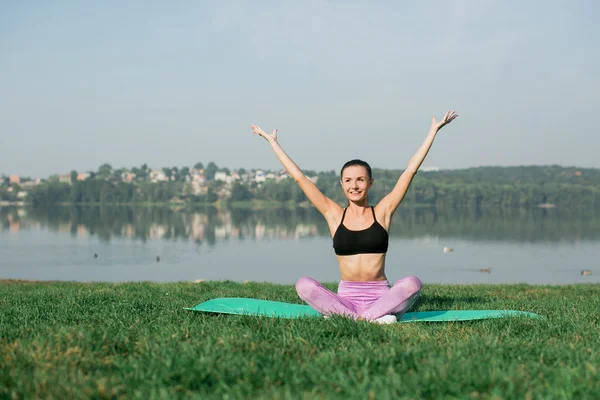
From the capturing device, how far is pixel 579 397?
311cm

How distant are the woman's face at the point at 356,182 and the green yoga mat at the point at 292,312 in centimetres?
111

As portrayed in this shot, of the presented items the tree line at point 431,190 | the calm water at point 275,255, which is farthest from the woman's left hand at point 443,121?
the tree line at point 431,190

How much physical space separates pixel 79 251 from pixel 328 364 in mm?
44516

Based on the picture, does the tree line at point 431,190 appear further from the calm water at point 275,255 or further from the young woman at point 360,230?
the young woman at point 360,230

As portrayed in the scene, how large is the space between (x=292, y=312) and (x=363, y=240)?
91 centimetres

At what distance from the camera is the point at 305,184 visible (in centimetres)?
611

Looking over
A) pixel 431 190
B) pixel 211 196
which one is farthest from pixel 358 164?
pixel 211 196

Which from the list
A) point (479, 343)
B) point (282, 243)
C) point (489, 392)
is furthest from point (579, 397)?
point (282, 243)

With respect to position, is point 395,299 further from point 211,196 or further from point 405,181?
point 211,196

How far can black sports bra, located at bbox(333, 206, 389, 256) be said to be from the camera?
6.06m

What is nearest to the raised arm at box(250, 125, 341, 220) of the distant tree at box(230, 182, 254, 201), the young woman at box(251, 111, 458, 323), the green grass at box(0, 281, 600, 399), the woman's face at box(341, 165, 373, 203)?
the young woman at box(251, 111, 458, 323)

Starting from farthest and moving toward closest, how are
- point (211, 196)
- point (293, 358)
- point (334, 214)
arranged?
point (211, 196) < point (334, 214) < point (293, 358)

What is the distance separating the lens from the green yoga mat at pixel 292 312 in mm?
5836

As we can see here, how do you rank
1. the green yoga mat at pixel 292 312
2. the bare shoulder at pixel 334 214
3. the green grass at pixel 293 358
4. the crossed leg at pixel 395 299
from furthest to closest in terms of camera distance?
the bare shoulder at pixel 334 214
the green yoga mat at pixel 292 312
the crossed leg at pixel 395 299
the green grass at pixel 293 358
